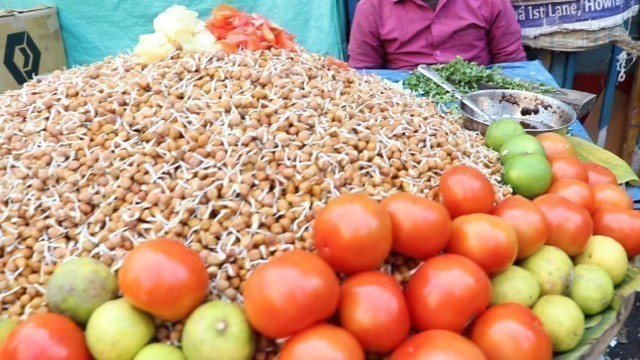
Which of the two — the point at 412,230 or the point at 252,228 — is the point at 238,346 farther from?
the point at 412,230

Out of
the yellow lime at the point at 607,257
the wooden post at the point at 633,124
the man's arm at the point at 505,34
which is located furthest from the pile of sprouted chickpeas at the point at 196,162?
the wooden post at the point at 633,124

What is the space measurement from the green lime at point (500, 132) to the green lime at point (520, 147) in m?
0.04

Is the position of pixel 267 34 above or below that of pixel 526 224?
above

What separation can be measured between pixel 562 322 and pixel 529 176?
1.49 feet

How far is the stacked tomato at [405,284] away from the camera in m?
0.97

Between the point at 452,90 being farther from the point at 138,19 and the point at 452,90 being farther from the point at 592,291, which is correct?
the point at 138,19

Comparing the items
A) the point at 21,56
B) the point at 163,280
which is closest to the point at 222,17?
the point at 163,280

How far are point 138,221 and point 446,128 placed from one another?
0.94 meters

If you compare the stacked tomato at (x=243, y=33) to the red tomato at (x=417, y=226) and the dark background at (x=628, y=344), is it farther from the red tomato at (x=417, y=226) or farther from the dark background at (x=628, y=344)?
the dark background at (x=628, y=344)

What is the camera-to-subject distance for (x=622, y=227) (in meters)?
1.43

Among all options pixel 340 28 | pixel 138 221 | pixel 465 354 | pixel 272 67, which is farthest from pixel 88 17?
pixel 465 354

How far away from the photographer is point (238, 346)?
0.99 meters

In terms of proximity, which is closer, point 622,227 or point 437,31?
point 622,227

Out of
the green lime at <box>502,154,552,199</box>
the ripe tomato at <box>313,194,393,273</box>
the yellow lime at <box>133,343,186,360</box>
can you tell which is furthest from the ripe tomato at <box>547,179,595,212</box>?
the yellow lime at <box>133,343,186,360</box>
